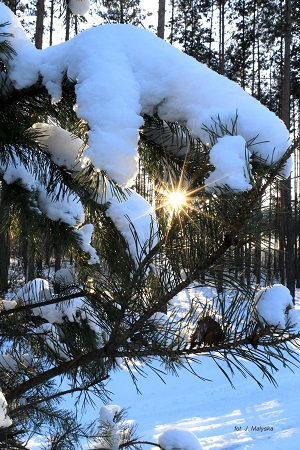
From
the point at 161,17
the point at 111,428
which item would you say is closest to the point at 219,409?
the point at 111,428

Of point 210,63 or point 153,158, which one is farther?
point 210,63

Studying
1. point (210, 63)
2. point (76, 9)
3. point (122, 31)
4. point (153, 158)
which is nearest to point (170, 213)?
point (153, 158)

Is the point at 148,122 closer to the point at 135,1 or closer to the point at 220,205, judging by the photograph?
the point at 220,205

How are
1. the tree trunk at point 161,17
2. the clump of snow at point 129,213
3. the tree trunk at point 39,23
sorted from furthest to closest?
the tree trunk at point 161,17 < the tree trunk at point 39,23 < the clump of snow at point 129,213

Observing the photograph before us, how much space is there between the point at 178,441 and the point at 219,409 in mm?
4418

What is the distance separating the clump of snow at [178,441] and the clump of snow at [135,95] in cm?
181

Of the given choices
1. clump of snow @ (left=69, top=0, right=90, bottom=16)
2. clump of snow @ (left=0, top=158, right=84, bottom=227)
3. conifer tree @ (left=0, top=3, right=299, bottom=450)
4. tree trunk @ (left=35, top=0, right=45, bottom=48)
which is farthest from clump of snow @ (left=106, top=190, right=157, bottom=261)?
tree trunk @ (left=35, top=0, right=45, bottom=48)

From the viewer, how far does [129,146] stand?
0.97m

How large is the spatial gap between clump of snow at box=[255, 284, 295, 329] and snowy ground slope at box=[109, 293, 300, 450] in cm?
459

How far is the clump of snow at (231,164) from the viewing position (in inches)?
30.8

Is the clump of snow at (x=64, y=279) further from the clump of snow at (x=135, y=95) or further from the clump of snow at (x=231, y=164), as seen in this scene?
the clump of snow at (x=231, y=164)

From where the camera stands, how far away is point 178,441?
7.58ft

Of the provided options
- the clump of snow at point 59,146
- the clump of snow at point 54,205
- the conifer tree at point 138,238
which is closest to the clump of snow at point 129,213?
the conifer tree at point 138,238

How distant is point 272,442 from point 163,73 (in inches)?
210
